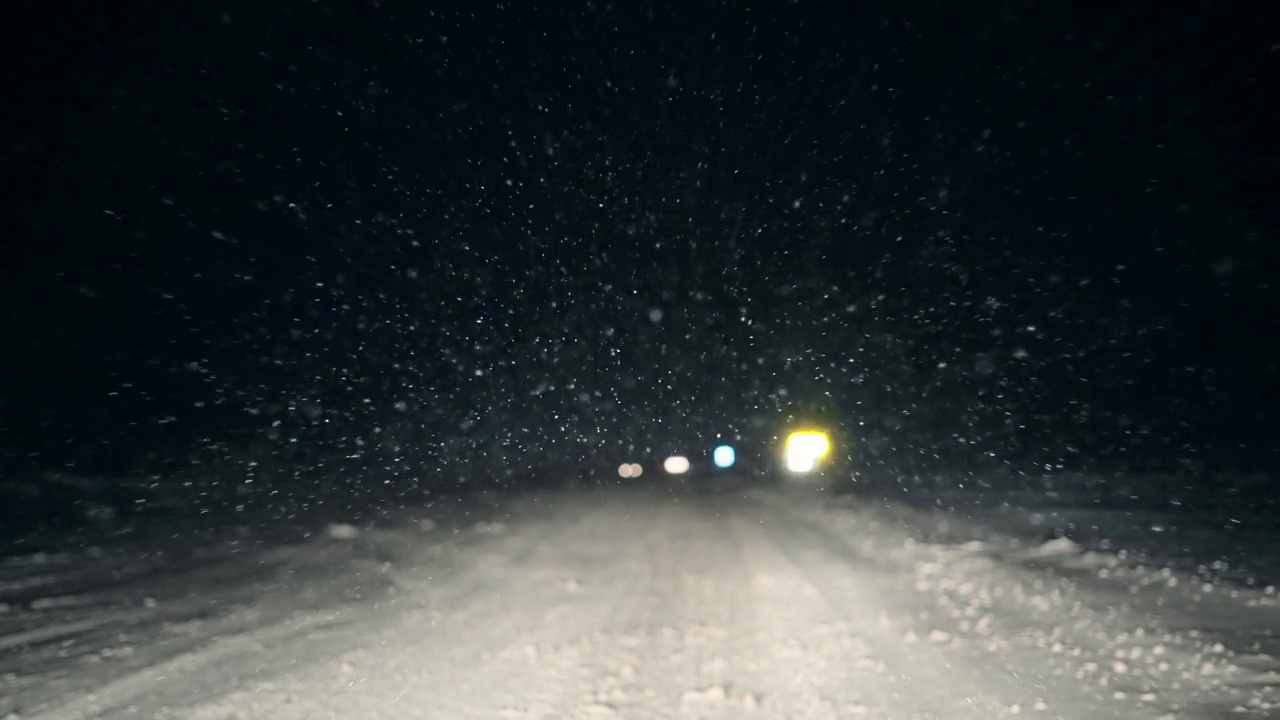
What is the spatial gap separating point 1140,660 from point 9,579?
6.42m

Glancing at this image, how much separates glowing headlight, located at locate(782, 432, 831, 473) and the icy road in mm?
6229

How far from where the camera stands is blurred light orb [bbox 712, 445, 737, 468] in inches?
519

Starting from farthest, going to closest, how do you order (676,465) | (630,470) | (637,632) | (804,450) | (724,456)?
(724,456), (676,465), (804,450), (630,470), (637,632)

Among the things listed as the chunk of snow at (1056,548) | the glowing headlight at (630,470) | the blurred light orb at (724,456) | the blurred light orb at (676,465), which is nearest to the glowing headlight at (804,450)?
the blurred light orb at (724,456)

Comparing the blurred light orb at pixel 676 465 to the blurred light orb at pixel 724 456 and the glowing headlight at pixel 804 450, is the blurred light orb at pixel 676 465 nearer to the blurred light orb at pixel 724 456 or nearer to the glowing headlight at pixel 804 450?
the blurred light orb at pixel 724 456

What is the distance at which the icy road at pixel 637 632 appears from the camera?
104 inches

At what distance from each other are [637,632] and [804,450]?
30.8 ft

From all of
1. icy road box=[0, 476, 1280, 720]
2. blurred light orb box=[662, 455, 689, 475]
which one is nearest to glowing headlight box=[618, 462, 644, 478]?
blurred light orb box=[662, 455, 689, 475]

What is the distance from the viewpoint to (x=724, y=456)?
546 inches

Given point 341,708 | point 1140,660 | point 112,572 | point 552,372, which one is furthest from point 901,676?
point 552,372

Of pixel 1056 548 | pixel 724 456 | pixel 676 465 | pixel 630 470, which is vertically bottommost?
pixel 1056 548

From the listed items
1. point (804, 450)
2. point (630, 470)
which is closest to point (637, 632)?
point (630, 470)

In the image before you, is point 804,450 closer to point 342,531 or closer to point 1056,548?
point 1056,548

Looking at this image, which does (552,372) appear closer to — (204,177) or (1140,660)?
(204,177)
